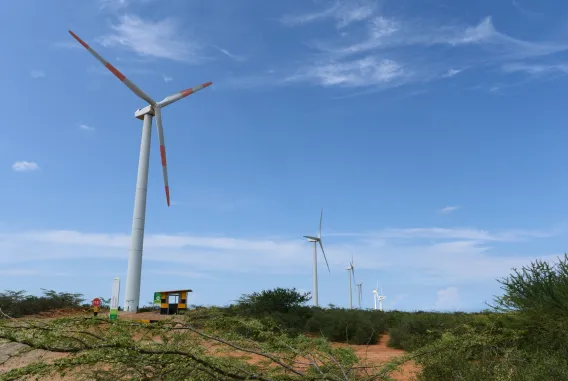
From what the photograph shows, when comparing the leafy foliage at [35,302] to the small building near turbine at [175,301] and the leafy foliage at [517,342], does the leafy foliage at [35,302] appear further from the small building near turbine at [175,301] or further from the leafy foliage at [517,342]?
the leafy foliage at [517,342]

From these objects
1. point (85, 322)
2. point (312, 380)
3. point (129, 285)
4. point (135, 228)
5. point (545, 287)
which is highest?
point (135, 228)

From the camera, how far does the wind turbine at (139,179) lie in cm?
3153

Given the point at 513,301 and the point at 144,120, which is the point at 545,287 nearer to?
the point at 513,301

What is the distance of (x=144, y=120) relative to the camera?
35.9 m

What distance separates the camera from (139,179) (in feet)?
108

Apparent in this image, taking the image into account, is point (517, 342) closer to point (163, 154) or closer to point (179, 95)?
point (163, 154)

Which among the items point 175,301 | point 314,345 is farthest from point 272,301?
point 314,345

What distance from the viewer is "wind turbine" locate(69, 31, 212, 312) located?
3153 centimetres

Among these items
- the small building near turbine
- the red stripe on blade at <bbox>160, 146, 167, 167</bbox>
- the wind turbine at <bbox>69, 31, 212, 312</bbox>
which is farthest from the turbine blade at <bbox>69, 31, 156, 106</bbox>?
the small building near turbine

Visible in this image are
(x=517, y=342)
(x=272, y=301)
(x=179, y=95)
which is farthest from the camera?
(x=179, y=95)

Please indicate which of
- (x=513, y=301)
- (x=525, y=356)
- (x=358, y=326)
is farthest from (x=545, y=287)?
(x=358, y=326)

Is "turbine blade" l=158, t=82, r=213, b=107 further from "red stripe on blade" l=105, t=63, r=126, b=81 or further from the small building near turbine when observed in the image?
the small building near turbine

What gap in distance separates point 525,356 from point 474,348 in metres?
1.05

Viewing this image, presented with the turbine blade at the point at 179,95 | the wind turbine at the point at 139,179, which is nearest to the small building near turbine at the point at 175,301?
the wind turbine at the point at 139,179
